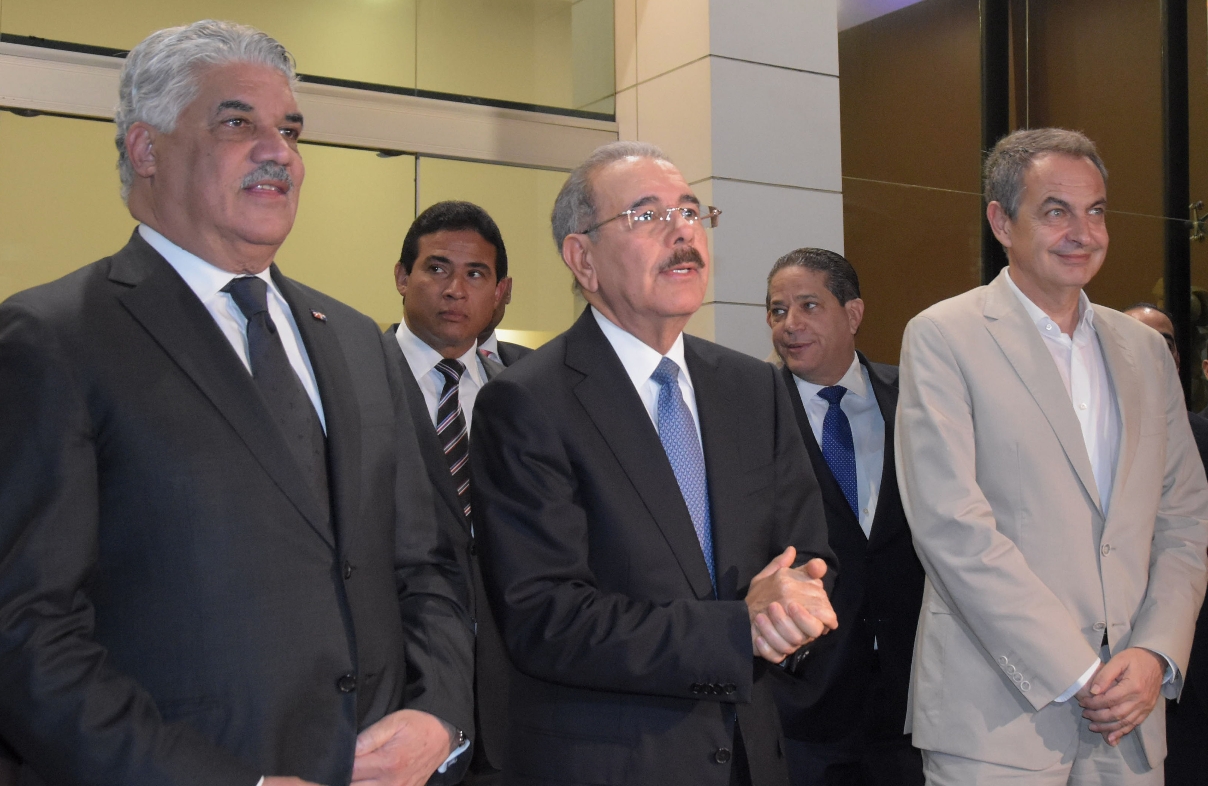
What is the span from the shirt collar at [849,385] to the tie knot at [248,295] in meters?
2.37

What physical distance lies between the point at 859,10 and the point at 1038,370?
193 inches

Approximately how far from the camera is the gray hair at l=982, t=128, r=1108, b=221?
319 centimetres

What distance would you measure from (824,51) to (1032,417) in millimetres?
4619

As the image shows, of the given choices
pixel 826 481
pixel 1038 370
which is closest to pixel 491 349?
pixel 826 481

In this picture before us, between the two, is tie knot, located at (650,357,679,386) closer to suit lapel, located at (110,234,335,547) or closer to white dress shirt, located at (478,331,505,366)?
suit lapel, located at (110,234,335,547)

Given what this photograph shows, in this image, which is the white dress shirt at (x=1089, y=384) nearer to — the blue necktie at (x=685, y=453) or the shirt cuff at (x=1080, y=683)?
the shirt cuff at (x=1080, y=683)

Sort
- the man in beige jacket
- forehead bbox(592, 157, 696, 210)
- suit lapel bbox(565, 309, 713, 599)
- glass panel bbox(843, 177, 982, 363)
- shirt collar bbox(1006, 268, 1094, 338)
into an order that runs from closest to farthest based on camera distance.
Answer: suit lapel bbox(565, 309, 713, 599), forehead bbox(592, 157, 696, 210), the man in beige jacket, shirt collar bbox(1006, 268, 1094, 338), glass panel bbox(843, 177, 982, 363)

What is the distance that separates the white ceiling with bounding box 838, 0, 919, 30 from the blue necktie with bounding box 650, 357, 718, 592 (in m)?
5.39

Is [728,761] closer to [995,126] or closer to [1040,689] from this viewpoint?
[1040,689]

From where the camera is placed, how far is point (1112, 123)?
8414 millimetres

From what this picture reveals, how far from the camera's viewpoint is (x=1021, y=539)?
2854mm

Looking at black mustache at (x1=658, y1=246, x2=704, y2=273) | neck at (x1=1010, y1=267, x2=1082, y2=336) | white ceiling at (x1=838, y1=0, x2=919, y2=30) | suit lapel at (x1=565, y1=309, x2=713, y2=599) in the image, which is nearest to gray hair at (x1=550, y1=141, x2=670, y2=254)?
black mustache at (x1=658, y1=246, x2=704, y2=273)

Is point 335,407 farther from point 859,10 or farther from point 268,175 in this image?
point 859,10

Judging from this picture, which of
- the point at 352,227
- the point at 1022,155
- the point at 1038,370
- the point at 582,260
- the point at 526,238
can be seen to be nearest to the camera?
the point at 582,260
